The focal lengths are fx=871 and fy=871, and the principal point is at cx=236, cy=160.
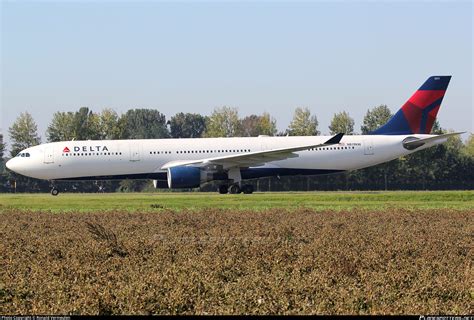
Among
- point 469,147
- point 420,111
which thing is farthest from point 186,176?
point 469,147

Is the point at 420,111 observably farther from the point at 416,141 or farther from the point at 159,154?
the point at 159,154

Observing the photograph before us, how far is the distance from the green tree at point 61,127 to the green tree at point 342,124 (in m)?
28.7

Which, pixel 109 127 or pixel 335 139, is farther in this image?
pixel 109 127

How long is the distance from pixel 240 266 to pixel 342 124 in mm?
84131

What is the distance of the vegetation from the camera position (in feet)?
39.0

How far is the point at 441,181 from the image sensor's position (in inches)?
3199

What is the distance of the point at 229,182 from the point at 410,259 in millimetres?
35798

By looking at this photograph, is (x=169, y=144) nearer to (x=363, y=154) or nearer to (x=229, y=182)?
(x=229, y=182)

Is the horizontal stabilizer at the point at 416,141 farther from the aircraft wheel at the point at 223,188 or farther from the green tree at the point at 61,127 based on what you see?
the green tree at the point at 61,127

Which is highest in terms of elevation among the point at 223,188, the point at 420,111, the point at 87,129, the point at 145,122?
the point at 145,122

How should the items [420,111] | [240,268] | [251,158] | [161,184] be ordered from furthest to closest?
[420,111], [161,184], [251,158], [240,268]

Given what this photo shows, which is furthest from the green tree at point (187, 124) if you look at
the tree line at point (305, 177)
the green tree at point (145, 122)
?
the tree line at point (305, 177)

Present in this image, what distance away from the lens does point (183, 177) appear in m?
48.4

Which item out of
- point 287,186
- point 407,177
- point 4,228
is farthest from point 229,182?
point 407,177
